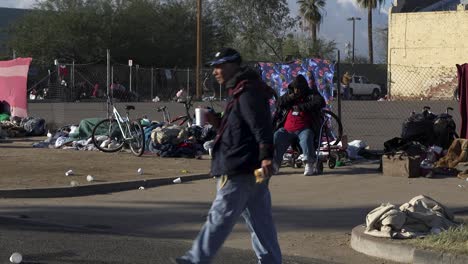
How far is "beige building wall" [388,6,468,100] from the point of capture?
5084 centimetres

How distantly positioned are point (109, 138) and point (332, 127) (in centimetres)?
468

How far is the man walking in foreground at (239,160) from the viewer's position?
20.3 ft

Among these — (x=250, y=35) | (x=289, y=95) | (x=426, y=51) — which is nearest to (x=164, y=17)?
(x=250, y=35)

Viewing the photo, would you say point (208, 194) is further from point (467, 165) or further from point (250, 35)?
point (250, 35)

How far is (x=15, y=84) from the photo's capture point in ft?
72.0

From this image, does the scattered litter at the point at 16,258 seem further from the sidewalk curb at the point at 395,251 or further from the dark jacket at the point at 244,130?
the sidewalk curb at the point at 395,251

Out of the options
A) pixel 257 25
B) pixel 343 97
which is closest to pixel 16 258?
pixel 343 97

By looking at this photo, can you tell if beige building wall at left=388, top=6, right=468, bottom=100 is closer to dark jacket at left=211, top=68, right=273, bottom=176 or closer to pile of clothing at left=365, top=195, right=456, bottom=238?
pile of clothing at left=365, top=195, right=456, bottom=238

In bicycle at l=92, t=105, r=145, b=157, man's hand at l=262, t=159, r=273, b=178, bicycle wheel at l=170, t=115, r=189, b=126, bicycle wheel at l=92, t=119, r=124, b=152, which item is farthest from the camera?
bicycle wheel at l=170, t=115, r=189, b=126

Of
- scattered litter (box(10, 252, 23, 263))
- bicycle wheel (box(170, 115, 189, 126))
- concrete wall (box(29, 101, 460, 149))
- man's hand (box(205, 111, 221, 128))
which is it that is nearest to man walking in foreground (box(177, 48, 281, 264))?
man's hand (box(205, 111, 221, 128))

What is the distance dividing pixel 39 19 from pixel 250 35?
1709 centimetres

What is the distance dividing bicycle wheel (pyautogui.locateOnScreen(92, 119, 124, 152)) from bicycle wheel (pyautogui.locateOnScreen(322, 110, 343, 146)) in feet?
14.1

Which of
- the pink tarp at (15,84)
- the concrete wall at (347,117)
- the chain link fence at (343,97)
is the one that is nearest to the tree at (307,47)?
the chain link fence at (343,97)

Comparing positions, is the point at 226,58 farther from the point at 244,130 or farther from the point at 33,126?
the point at 33,126
